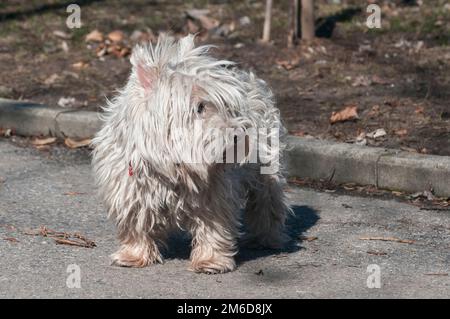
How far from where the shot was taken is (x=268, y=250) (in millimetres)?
6176

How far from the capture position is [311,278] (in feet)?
18.3

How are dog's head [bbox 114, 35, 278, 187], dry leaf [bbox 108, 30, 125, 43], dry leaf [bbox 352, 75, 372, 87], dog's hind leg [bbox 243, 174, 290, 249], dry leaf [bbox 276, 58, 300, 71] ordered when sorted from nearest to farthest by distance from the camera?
dog's head [bbox 114, 35, 278, 187] < dog's hind leg [bbox 243, 174, 290, 249] < dry leaf [bbox 352, 75, 372, 87] < dry leaf [bbox 276, 58, 300, 71] < dry leaf [bbox 108, 30, 125, 43]

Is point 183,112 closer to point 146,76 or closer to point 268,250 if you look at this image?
point 146,76

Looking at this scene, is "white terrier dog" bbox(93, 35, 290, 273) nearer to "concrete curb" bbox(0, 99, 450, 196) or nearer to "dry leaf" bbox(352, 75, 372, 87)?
"concrete curb" bbox(0, 99, 450, 196)

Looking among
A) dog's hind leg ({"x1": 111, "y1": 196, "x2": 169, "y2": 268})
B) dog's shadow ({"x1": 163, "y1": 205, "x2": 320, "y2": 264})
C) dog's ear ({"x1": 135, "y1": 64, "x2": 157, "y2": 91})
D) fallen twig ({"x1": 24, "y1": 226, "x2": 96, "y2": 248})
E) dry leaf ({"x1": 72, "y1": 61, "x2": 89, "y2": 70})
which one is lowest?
dog's shadow ({"x1": 163, "y1": 205, "x2": 320, "y2": 264})

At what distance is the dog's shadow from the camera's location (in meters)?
6.04

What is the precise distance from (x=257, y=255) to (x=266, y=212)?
0.26 m

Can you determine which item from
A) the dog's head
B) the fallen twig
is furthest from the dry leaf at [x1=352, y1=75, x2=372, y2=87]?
the dog's head

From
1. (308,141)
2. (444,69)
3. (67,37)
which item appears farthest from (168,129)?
(67,37)

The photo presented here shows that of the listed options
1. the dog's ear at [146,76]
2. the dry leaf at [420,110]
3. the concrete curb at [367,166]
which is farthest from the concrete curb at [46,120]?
the dog's ear at [146,76]

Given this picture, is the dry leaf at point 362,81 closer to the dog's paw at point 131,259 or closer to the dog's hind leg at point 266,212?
the dog's hind leg at point 266,212

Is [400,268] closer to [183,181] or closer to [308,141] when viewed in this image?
[183,181]
